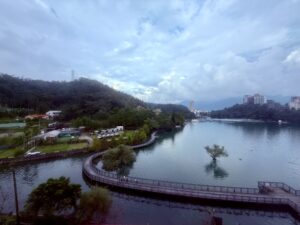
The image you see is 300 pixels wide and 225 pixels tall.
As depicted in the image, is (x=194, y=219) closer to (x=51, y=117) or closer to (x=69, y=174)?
(x=69, y=174)

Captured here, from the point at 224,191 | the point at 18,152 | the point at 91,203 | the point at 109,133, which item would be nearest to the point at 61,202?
the point at 91,203

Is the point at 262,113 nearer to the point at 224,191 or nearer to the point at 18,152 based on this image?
the point at 224,191

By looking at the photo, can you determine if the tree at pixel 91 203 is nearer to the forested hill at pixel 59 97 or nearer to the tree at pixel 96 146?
the tree at pixel 96 146

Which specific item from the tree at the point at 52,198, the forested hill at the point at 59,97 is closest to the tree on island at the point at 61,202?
the tree at the point at 52,198

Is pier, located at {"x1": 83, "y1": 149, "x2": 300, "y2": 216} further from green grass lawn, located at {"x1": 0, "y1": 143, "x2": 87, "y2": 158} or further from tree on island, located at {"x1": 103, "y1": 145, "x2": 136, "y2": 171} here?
green grass lawn, located at {"x1": 0, "y1": 143, "x2": 87, "y2": 158}

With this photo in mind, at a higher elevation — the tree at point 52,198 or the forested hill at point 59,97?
the forested hill at point 59,97

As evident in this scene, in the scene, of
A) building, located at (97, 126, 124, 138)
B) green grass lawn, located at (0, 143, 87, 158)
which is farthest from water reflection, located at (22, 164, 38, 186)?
building, located at (97, 126, 124, 138)

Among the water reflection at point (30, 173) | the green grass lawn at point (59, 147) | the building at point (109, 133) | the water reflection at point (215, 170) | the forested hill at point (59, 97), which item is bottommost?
the water reflection at point (215, 170)
